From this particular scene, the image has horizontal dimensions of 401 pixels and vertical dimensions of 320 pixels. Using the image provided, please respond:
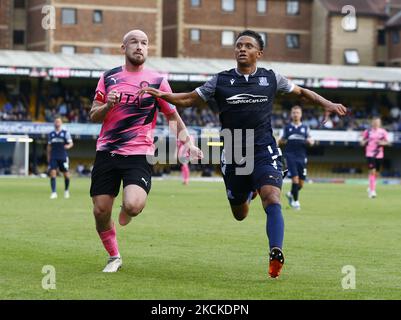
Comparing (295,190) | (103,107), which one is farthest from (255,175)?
(295,190)

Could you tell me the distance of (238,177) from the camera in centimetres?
1196

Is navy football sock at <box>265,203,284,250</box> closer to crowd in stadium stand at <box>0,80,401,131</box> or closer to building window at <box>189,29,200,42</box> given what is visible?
crowd in stadium stand at <box>0,80,401,131</box>

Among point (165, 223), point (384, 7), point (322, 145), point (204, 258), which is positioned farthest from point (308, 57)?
point (204, 258)

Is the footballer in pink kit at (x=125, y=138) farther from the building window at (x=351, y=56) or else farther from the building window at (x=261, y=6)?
the building window at (x=351, y=56)

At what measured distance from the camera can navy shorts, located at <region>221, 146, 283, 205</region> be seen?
11508 mm

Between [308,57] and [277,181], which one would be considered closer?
[277,181]

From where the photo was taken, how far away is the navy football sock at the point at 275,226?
35.8ft

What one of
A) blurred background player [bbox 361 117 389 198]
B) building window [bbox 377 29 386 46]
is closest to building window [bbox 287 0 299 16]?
building window [bbox 377 29 386 46]

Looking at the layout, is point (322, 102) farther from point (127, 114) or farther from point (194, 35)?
point (194, 35)

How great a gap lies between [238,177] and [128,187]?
1.31 meters

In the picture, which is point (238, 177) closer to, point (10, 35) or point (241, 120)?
point (241, 120)
